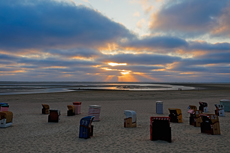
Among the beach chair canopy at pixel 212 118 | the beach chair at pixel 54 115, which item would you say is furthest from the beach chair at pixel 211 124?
the beach chair at pixel 54 115

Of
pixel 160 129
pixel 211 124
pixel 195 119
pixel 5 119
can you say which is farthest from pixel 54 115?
pixel 211 124

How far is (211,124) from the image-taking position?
10.2 m

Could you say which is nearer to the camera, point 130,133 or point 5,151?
point 5,151

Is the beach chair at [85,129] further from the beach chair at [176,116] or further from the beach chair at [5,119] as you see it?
the beach chair at [176,116]

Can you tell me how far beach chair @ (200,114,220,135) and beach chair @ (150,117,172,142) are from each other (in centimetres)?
275

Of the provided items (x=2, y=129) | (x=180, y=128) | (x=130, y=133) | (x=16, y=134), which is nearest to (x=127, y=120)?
(x=130, y=133)

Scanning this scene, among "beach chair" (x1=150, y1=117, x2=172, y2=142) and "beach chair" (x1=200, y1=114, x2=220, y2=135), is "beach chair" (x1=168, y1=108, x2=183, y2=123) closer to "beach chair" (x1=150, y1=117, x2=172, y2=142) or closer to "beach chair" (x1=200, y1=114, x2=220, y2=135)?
"beach chair" (x1=200, y1=114, x2=220, y2=135)

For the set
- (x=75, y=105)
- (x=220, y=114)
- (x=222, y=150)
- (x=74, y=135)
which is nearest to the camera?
(x=222, y=150)

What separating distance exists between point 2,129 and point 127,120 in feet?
26.8

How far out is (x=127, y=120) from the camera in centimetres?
1207

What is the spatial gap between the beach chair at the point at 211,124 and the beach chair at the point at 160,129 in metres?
2.75

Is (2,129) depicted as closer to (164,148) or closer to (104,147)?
(104,147)

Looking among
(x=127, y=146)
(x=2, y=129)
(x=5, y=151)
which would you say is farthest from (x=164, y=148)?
(x=2, y=129)

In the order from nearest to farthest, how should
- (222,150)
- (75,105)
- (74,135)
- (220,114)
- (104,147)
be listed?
(222,150) < (104,147) < (74,135) < (220,114) < (75,105)
